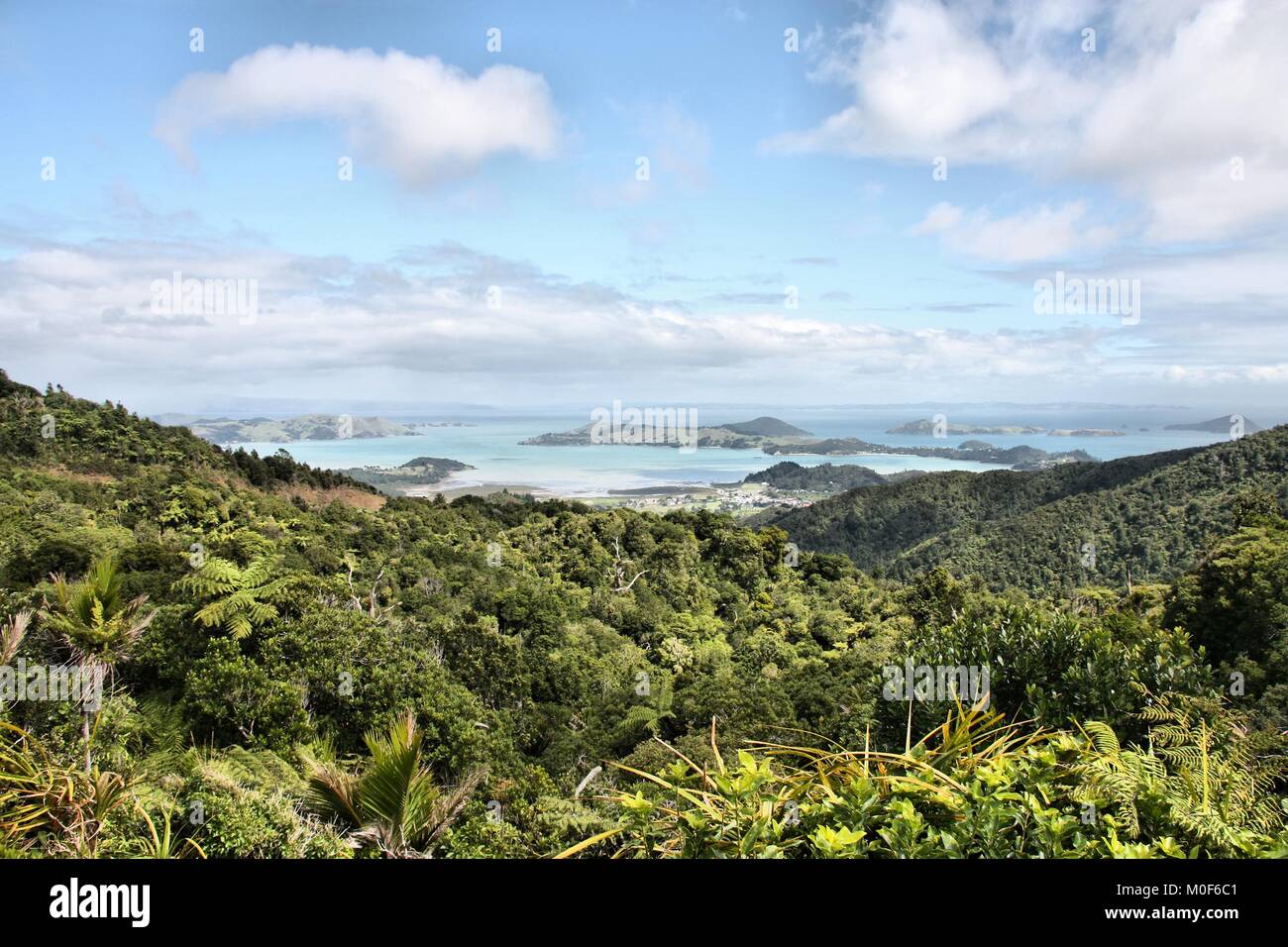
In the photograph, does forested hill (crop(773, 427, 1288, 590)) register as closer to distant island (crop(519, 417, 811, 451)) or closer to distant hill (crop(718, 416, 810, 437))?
distant island (crop(519, 417, 811, 451))

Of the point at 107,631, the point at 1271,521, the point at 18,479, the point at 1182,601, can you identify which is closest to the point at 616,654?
the point at 107,631

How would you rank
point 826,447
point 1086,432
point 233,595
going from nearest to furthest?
point 233,595
point 826,447
point 1086,432

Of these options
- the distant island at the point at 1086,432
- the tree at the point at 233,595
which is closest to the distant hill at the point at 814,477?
the distant island at the point at 1086,432

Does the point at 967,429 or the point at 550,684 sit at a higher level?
the point at 967,429

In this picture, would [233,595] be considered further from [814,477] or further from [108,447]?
[814,477]

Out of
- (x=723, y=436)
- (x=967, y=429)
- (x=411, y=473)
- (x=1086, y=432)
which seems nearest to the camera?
(x=411, y=473)

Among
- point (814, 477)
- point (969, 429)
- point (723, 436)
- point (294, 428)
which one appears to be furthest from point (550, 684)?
point (969, 429)

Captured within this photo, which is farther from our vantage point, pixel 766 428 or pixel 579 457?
pixel 766 428
